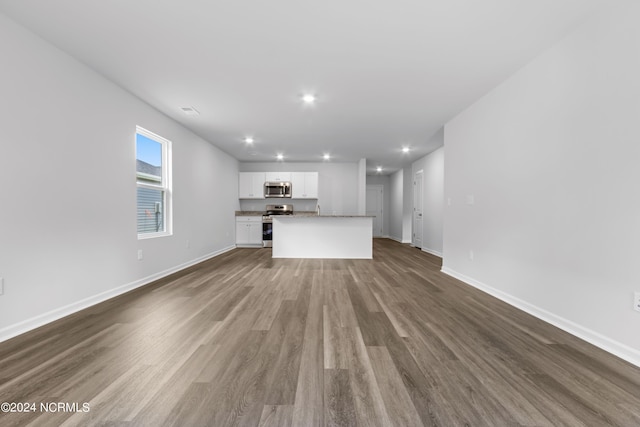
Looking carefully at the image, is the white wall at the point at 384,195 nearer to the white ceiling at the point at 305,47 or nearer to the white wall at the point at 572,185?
the white ceiling at the point at 305,47

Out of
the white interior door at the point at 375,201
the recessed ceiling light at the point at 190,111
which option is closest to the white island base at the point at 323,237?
the recessed ceiling light at the point at 190,111

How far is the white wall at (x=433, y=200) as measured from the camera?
6.11 m

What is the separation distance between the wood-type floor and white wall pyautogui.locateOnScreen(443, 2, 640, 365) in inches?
11.7

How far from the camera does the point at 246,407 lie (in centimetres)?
130

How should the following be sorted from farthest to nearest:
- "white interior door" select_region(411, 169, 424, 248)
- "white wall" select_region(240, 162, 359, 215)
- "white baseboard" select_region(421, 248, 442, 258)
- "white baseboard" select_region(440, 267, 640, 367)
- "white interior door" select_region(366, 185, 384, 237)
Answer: "white interior door" select_region(366, 185, 384, 237)
"white wall" select_region(240, 162, 359, 215)
"white interior door" select_region(411, 169, 424, 248)
"white baseboard" select_region(421, 248, 442, 258)
"white baseboard" select_region(440, 267, 640, 367)

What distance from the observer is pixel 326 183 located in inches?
315

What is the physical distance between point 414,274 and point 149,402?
368cm

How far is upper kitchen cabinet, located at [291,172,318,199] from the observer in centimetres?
763

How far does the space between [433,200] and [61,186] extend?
6.54 metres

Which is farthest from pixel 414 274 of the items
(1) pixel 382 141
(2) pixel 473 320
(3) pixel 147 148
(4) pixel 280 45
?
(3) pixel 147 148

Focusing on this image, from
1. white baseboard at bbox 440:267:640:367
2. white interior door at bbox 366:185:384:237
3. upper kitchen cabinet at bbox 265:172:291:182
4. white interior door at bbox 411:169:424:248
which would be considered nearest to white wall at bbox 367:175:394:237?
white interior door at bbox 366:185:384:237

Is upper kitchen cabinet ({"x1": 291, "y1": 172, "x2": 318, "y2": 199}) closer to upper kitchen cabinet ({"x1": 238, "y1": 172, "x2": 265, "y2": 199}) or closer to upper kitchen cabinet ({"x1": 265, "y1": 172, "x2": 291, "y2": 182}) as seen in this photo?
upper kitchen cabinet ({"x1": 265, "y1": 172, "x2": 291, "y2": 182})

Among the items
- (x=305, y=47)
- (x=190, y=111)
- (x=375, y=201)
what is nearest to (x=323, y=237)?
(x=190, y=111)

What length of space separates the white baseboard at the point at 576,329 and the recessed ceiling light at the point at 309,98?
317 cm
